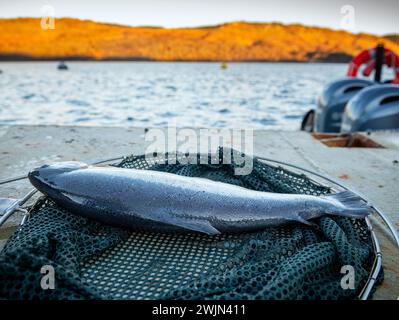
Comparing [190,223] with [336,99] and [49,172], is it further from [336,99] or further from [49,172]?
[336,99]

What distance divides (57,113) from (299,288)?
66.7 ft

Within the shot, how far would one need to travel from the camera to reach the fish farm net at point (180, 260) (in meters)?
2.11

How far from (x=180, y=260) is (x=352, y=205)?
1503 mm

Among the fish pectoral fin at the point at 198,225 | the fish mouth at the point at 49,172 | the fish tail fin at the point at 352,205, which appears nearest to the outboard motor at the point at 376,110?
the fish tail fin at the point at 352,205

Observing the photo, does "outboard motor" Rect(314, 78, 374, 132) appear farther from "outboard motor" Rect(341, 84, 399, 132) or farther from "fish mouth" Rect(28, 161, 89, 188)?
"fish mouth" Rect(28, 161, 89, 188)

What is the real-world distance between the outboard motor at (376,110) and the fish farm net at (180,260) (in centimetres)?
614

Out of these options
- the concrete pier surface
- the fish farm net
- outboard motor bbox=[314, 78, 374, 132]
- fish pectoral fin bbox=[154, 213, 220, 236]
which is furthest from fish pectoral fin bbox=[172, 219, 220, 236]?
outboard motor bbox=[314, 78, 374, 132]

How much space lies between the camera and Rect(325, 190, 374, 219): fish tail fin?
2.84 metres

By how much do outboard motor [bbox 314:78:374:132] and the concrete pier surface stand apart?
10.7 ft

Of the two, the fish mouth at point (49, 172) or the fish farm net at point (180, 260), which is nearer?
the fish farm net at point (180, 260)

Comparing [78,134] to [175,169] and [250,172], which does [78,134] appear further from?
[250,172]

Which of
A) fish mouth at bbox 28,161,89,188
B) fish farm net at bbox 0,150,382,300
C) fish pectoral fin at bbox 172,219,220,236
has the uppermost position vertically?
fish mouth at bbox 28,161,89,188

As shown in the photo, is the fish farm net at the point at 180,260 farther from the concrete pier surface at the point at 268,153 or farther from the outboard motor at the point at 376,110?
the outboard motor at the point at 376,110
